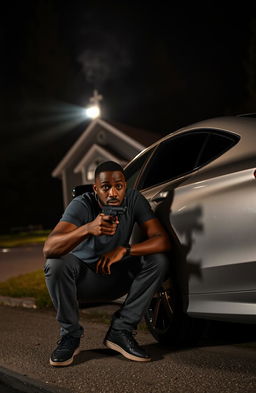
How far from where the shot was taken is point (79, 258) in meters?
4.35

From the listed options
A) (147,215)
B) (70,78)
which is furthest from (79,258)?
(70,78)

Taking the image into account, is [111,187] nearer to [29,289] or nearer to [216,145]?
[216,145]

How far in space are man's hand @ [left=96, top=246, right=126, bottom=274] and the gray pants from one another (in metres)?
0.15

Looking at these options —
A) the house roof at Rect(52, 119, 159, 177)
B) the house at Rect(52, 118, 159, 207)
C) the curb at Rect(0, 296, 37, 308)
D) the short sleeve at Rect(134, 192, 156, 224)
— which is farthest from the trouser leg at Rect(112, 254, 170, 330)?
the house at Rect(52, 118, 159, 207)

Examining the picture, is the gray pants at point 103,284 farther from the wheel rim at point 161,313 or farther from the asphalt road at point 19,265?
the asphalt road at point 19,265

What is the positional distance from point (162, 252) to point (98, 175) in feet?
2.20

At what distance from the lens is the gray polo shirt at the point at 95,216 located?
4.30 meters

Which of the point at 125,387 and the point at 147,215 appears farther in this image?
the point at 147,215

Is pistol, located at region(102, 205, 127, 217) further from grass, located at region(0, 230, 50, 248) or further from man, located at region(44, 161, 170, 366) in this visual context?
grass, located at region(0, 230, 50, 248)

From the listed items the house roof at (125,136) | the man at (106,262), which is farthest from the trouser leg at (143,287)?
the house roof at (125,136)

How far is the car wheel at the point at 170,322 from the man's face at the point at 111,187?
0.81 meters

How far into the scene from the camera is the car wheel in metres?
4.59

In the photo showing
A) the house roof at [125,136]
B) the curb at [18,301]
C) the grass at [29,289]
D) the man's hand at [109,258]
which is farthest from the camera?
the house roof at [125,136]

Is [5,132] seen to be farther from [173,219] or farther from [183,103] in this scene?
[173,219]
